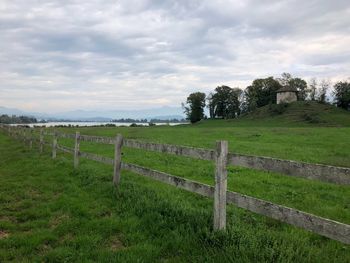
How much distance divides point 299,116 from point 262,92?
42607mm

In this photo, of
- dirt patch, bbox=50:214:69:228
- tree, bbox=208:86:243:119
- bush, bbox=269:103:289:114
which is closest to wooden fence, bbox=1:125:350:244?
dirt patch, bbox=50:214:69:228

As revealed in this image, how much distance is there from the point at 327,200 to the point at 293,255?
4854 mm

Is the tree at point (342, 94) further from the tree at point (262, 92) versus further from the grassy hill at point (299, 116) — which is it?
the tree at point (262, 92)

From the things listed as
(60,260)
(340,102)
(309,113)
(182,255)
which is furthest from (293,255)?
(340,102)

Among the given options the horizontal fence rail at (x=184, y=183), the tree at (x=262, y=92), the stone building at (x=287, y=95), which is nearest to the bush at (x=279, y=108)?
the stone building at (x=287, y=95)

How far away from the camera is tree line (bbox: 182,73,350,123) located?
452 feet

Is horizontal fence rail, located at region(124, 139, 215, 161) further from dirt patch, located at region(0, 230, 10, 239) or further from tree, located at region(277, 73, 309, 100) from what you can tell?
tree, located at region(277, 73, 309, 100)

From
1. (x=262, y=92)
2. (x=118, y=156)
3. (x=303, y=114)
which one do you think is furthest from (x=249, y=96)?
(x=118, y=156)

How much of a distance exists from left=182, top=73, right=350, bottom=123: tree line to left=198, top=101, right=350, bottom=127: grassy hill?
19140mm

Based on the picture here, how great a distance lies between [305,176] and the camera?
4.83 metres

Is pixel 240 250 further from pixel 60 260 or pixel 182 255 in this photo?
pixel 60 260

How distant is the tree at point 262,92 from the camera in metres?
141

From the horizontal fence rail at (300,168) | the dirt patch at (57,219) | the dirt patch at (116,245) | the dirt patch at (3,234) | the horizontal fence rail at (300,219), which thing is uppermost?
the horizontal fence rail at (300,168)

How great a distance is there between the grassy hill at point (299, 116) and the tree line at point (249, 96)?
1914 centimetres
